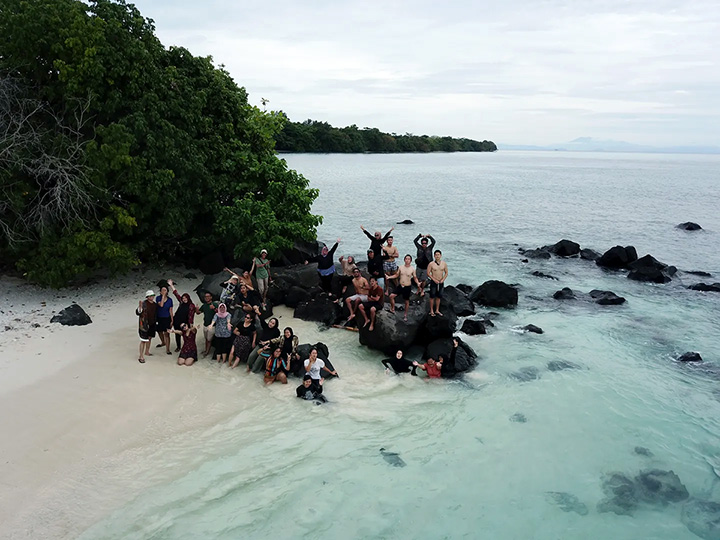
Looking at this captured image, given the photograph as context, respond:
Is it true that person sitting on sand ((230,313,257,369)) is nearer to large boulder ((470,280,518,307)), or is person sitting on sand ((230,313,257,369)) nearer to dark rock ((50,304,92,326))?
dark rock ((50,304,92,326))

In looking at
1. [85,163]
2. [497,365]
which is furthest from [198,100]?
[497,365]

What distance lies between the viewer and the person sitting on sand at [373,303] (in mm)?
17531

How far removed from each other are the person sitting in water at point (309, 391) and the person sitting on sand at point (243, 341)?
90.7 inches

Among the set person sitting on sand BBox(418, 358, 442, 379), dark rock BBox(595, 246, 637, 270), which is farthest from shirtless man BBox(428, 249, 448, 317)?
dark rock BBox(595, 246, 637, 270)

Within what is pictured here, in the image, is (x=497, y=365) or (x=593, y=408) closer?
(x=593, y=408)

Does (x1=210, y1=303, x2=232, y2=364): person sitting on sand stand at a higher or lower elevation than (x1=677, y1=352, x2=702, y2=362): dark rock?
higher

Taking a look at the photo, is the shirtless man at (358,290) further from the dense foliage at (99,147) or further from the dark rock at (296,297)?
the dense foliage at (99,147)

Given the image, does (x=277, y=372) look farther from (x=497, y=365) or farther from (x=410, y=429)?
(x=497, y=365)

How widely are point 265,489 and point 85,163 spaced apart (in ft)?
44.9

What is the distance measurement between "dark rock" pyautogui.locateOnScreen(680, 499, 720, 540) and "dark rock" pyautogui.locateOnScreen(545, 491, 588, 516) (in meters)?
2.03

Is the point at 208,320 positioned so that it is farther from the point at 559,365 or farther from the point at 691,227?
the point at 691,227

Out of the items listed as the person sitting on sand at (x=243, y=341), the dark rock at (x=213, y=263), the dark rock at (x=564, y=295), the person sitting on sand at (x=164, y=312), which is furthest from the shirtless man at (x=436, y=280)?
the dark rock at (x=213, y=263)

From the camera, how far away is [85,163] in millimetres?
18812

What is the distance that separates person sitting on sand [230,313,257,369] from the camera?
616 inches
